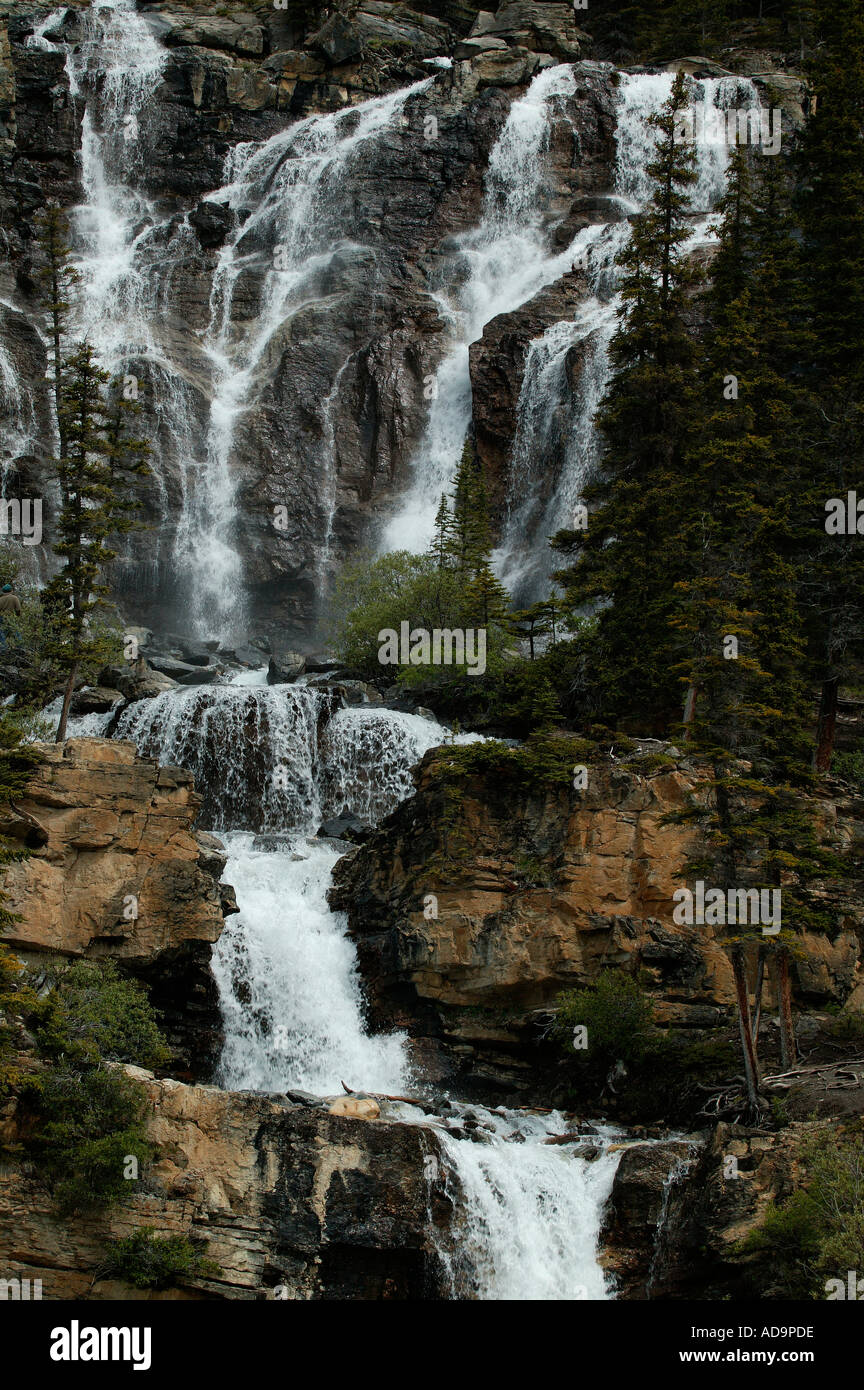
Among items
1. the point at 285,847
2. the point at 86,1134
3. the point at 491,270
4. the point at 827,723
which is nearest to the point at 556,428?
the point at 491,270

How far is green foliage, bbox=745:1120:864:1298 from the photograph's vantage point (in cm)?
1627

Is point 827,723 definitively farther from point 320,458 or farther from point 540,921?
point 320,458

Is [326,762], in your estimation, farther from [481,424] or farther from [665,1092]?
[481,424]

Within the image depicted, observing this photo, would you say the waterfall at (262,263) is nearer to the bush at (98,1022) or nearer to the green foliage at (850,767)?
the green foliage at (850,767)

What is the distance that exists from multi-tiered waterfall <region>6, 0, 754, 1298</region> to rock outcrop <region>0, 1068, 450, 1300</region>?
1002mm

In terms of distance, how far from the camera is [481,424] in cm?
5259

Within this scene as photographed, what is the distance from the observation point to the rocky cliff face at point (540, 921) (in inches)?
988

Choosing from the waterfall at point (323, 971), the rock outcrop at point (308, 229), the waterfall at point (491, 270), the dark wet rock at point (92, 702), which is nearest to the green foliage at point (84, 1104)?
the waterfall at point (323, 971)

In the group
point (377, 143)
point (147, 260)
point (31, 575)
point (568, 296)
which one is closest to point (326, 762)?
point (31, 575)

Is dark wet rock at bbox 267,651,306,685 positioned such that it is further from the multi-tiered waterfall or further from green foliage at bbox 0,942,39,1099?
green foliage at bbox 0,942,39,1099

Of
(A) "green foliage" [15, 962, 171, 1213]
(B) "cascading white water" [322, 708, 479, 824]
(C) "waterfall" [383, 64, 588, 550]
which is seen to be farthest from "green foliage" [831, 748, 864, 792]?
(C) "waterfall" [383, 64, 588, 550]

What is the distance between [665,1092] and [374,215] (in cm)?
5074

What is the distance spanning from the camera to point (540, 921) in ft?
86.2

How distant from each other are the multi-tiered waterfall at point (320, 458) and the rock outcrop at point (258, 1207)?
1.00 metres
